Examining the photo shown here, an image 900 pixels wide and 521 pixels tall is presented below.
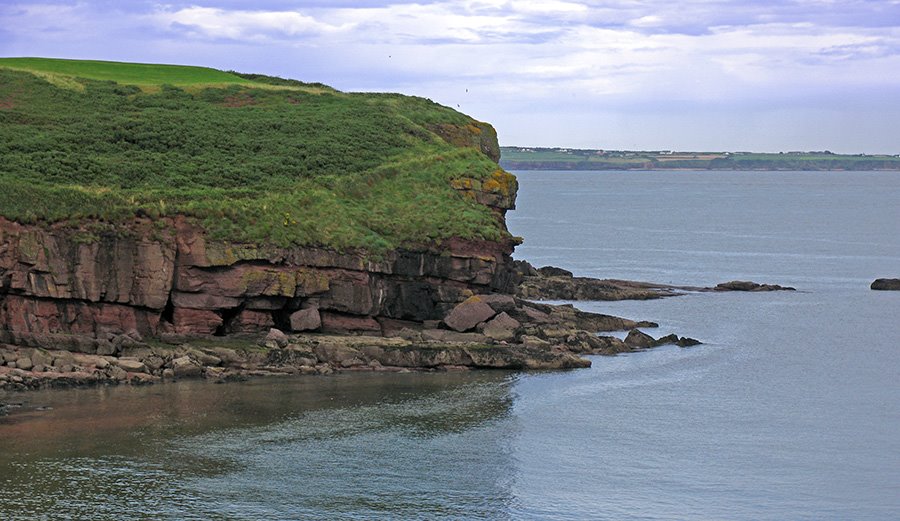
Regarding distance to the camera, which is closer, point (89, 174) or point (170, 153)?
point (89, 174)

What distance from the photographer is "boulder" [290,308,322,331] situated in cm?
5828

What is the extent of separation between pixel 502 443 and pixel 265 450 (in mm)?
8298

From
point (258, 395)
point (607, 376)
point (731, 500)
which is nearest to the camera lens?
point (731, 500)

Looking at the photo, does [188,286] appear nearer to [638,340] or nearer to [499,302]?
[499,302]

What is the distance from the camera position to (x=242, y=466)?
40.6 meters

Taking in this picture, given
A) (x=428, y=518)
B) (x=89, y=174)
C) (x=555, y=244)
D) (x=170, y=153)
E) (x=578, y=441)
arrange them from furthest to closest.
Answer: (x=555, y=244) < (x=170, y=153) < (x=89, y=174) < (x=578, y=441) < (x=428, y=518)

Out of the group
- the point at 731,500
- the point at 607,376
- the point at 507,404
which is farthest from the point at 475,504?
the point at 607,376

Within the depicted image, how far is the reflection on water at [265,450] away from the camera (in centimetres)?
3666

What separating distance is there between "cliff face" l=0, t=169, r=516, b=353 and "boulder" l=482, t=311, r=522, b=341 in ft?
8.52

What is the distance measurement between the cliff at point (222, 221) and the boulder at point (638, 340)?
7086 millimetres

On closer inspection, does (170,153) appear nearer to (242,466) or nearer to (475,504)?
(242,466)

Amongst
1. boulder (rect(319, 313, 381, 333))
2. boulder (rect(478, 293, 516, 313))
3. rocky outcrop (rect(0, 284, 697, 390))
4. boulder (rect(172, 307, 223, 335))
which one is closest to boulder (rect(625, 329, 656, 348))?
rocky outcrop (rect(0, 284, 697, 390))

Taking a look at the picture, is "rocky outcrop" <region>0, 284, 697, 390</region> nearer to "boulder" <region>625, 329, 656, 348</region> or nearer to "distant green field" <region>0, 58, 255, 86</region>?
"boulder" <region>625, 329, 656, 348</region>

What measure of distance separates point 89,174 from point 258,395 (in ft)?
59.4
